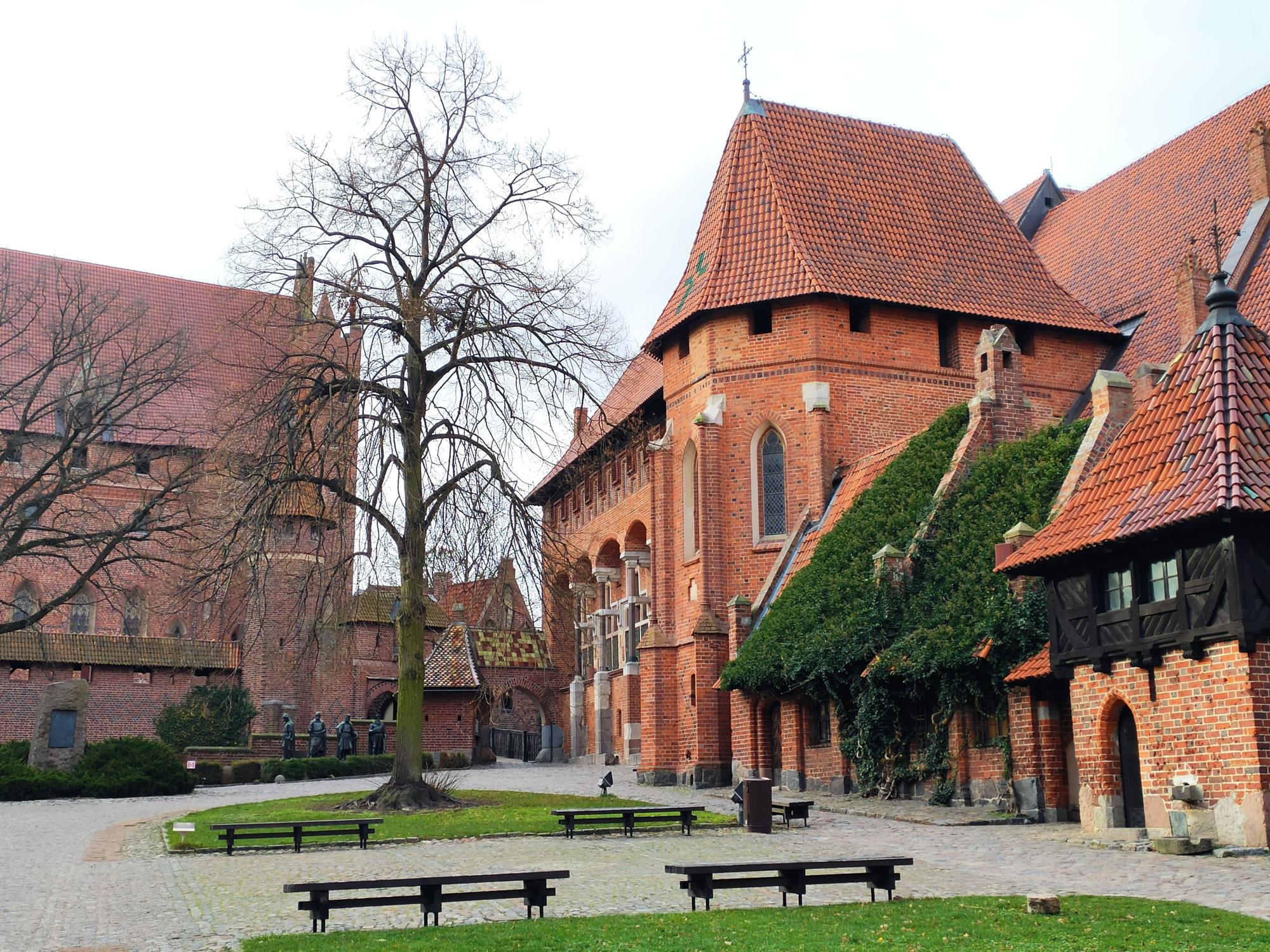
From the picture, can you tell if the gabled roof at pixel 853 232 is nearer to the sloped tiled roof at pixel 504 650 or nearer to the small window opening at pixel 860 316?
the small window opening at pixel 860 316

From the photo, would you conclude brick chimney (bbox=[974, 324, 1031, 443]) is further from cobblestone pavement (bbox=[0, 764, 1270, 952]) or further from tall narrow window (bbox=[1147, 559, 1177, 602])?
tall narrow window (bbox=[1147, 559, 1177, 602])

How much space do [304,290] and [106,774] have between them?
39.8 ft

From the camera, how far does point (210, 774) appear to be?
3228 centimetres

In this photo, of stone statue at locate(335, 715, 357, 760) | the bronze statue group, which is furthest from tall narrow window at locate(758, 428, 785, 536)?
stone statue at locate(335, 715, 357, 760)

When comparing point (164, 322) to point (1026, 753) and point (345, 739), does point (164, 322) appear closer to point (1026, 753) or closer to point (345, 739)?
point (345, 739)

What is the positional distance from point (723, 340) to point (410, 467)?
969cm

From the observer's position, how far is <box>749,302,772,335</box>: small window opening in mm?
29812

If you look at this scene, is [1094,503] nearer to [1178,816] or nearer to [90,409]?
[1178,816]

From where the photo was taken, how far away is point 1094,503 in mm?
16500

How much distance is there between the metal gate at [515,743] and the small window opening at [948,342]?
753 inches

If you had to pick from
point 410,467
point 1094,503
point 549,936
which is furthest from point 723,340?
point 549,936

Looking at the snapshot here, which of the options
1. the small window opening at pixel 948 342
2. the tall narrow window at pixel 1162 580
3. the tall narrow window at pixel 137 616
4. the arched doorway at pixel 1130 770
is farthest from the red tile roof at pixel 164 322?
the tall narrow window at pixel 1162 580

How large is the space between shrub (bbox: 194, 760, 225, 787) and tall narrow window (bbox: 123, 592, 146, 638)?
11.3 m

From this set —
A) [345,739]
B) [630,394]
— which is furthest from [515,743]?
[630,394]
